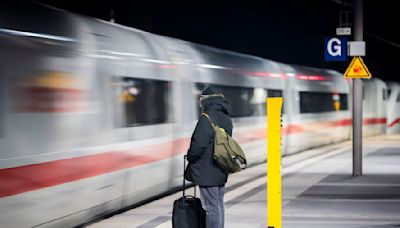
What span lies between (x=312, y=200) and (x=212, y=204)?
14.1 ft

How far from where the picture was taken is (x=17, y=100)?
7.65 meters

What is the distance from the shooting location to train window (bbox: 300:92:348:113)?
23.9m

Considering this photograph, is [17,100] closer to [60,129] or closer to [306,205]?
[60,129]

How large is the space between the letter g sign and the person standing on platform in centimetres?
773

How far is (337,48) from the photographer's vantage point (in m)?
15.3

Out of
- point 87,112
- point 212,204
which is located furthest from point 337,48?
point 212,204

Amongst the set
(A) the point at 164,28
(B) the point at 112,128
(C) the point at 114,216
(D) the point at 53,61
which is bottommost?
(C) the point at 114,216

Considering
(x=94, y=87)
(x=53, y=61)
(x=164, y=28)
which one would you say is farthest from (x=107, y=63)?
(x=164, y=28)

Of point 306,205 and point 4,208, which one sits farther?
point 306,205

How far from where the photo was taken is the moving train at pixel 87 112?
7.69 meters

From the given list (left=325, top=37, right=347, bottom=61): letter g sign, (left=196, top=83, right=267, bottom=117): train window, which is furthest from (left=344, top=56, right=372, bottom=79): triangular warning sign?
(left=196, top=83, right=267, bottom=117): train window

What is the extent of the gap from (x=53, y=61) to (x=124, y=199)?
8.89 feet

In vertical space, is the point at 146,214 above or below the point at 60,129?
below

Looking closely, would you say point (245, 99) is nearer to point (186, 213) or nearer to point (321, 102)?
point (321, 102)
